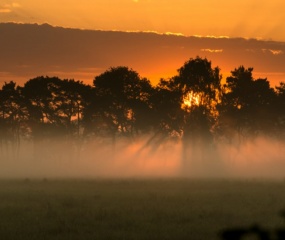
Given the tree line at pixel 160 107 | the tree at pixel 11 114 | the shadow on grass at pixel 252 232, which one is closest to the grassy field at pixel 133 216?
the shadow on grass at pixel 252 232

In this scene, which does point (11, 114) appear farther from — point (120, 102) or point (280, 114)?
point (280, 114)

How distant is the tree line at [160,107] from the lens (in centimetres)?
9588

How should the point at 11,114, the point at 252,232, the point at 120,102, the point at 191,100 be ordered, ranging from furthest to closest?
the point at 11,114 → the point at 191,100 → the point at 120,102 → the point at 252,232

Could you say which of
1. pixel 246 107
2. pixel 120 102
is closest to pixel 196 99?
pixel 246 107

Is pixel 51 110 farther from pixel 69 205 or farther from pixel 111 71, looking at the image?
pixel 69 205

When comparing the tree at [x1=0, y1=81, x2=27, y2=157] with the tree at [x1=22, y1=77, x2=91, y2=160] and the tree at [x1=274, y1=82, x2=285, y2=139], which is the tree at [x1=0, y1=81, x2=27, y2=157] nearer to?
the tree at [x1=22, y1=77, x2=91, y2=160]

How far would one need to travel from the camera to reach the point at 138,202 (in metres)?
27.8

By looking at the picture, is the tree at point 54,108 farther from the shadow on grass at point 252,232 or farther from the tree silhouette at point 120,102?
the shadow on grass at point 252,232

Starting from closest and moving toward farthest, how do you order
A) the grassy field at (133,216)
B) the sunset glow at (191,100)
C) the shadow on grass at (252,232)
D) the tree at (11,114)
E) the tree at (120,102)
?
1. the shadow on grass at (252,232)
2. the grassy field at (133,216)
3. the tree at (120,102)
4. the sunset glow at (191,100)
5. the tree at (11,114)

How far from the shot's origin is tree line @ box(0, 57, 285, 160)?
315ft

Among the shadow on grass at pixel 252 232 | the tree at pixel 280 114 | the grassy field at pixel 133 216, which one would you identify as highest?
the tree at pixel 280 114

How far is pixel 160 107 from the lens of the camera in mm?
97625

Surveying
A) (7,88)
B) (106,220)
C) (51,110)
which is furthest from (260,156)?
(106,220)

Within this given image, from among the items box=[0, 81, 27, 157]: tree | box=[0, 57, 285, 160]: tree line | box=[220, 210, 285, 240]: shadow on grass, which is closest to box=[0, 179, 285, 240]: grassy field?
box=[220, 210, 285, 240]: shadow on grass
